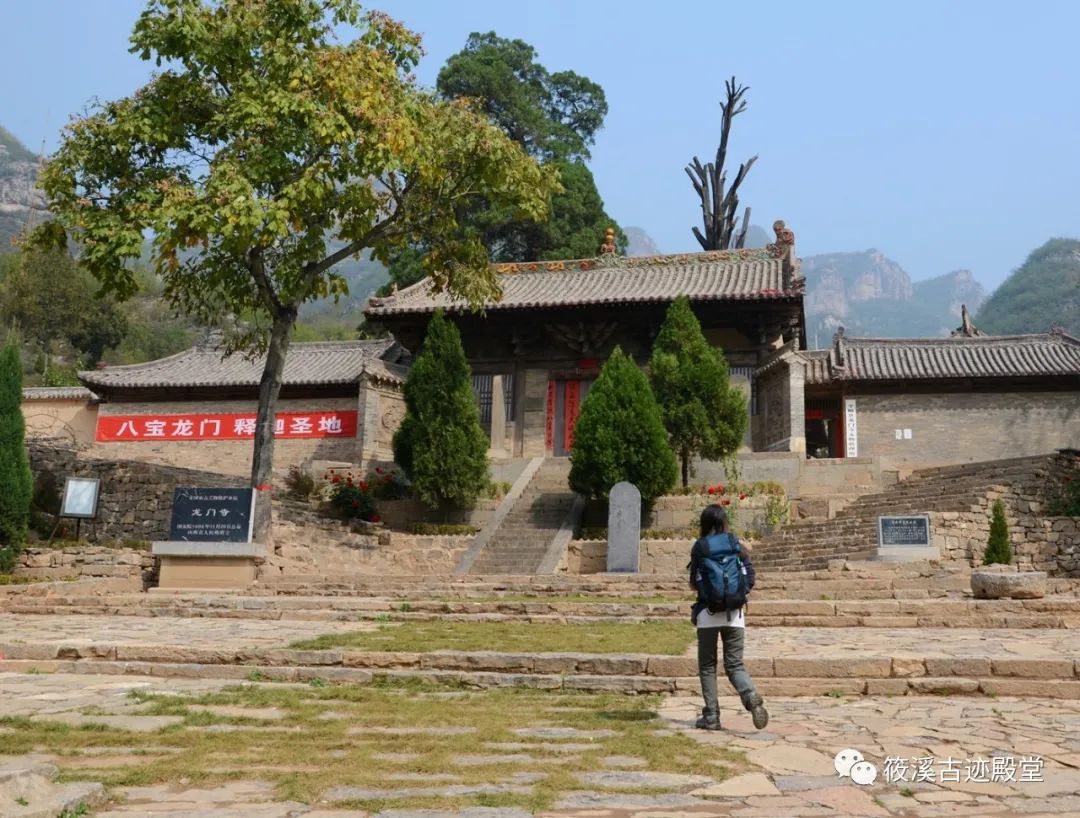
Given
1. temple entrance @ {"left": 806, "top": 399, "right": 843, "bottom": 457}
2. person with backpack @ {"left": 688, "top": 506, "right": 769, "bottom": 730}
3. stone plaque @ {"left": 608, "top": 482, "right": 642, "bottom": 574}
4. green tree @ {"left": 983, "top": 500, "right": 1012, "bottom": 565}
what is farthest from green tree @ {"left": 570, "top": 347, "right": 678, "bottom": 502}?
person with backpack @ {"left": 688, "top": 506, "right": 769, "bottom": 730}

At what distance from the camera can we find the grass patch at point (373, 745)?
4.29m

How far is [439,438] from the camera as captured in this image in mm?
20375

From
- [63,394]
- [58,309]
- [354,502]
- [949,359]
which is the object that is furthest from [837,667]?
[58,309]

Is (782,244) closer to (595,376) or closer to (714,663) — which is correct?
(595,376)

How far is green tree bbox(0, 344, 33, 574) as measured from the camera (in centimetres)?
1560

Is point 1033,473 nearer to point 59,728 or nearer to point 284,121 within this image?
point 284,121

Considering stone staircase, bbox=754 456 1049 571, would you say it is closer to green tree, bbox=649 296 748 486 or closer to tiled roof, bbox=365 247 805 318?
green tree, bbox=649 296 748 486

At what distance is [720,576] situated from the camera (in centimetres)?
571

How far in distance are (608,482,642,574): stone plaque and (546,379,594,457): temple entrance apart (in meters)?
8.08

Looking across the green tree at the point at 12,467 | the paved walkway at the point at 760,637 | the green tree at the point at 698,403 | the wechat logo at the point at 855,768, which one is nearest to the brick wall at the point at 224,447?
the green tree at the point at 698,403

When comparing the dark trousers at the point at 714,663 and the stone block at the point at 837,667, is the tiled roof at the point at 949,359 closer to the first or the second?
Answer: the stone block at the point at 837,667

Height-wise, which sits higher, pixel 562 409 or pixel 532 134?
pixel 532 134

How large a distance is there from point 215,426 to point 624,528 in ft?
45.6

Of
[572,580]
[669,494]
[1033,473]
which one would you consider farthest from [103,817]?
[1033,473]
